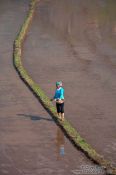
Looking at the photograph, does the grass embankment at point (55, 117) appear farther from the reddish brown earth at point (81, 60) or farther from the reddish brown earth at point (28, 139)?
the reddish brown earth at point (81, 60)

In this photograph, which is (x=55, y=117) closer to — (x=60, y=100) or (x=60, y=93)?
(x=60, y=100)

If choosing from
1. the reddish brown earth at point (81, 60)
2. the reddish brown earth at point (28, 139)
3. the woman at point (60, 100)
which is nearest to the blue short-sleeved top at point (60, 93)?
the woman at point (60, 100)

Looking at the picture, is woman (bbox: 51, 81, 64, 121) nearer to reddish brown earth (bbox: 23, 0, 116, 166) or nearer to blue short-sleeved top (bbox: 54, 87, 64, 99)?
blue short-sleeved top (bbox: 54, 87, 64, 99)

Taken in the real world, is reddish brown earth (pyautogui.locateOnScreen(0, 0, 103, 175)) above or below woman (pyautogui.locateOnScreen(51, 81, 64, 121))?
below

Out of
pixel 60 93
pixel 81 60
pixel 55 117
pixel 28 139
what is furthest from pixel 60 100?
pixel 81 60

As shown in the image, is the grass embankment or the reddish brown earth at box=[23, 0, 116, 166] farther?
the reddish brown earth at box=[23, 0, 116, 166]

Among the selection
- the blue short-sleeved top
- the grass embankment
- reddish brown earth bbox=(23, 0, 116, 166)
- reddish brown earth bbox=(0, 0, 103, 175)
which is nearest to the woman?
the blue short-sleeved top

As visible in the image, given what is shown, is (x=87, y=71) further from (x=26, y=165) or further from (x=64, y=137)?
(x=26, y=165)
